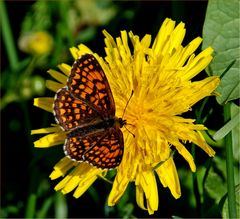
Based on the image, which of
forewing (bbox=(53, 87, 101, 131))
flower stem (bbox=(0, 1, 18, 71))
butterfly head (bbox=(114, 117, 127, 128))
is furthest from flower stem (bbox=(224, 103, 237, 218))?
flower stem (bbox=(0, 1, 18, 71))

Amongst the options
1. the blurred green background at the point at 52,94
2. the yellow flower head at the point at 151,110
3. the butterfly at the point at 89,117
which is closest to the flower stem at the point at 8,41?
the blurred green background at the point at 52,94

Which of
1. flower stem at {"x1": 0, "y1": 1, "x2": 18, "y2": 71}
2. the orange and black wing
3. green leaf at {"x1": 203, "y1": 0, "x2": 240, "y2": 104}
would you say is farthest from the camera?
flower stem at {"x1": 0, "y1": 1, "x2": 18, "y2": 71}

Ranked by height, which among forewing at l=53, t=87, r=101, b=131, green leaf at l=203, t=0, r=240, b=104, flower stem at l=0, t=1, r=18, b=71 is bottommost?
forewing at l=53, t=87, r=101, b=131

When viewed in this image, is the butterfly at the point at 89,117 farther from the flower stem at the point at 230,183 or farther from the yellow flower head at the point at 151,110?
the flower stem at the point at 230,183

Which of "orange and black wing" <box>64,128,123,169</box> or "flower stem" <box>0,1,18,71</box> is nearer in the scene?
"orange and black wing" <box>64,128,123,169</box>

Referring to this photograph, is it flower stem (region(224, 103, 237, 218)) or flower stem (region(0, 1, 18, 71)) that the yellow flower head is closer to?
flower stem (region(224, 103, 237, 218))

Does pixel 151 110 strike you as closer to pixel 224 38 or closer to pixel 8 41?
pixel 224 38

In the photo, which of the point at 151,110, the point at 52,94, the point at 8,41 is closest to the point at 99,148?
the point at 151,110
